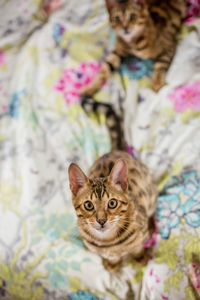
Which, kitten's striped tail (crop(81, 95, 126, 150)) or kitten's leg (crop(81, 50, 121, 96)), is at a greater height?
kitten's leg (crop(81, 50, 121, 96))

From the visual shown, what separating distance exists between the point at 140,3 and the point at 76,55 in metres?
0.41

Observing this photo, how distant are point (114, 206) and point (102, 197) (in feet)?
0.15

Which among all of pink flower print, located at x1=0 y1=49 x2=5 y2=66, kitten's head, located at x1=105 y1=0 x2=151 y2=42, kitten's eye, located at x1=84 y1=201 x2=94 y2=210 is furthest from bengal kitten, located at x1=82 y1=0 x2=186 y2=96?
kitten's eye, located at x1=84 y1=201 x2=94 y2=210

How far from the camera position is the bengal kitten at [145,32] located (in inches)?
57.6

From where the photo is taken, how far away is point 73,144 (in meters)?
1.42

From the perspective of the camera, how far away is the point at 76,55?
5.49 ft

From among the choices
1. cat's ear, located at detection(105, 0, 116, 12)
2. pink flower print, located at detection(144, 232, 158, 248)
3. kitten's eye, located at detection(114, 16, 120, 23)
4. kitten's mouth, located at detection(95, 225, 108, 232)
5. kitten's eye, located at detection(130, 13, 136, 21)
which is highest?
cat's ear, located at detection(105, 0, 116, 12)

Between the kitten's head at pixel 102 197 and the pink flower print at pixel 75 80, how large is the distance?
738 mm

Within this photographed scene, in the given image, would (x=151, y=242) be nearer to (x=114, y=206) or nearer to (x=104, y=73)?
(x=114, y=206)

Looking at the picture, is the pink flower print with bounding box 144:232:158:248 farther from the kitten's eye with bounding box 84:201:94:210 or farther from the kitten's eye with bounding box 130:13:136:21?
the kitten's eye with bounding box 130:13:136:21

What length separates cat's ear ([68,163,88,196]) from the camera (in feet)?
2.75

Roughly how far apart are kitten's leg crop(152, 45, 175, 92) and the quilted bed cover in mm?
34

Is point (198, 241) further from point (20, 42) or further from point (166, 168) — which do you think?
point (20, 42)

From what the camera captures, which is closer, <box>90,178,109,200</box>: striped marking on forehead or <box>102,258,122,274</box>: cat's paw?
<box>90,178,109,200</box>: striped marking on forehead
